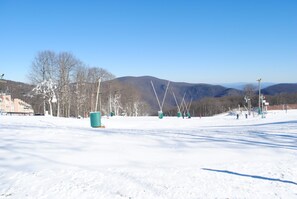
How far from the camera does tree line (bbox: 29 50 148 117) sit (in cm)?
4603

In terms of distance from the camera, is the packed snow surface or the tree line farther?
the tree line

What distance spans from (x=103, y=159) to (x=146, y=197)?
103 inches

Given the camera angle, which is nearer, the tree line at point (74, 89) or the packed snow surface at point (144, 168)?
the packed snow surface at point (144, 168)

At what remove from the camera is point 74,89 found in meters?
55.0

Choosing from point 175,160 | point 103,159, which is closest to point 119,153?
point 103,159

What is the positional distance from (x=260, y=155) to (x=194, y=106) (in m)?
134

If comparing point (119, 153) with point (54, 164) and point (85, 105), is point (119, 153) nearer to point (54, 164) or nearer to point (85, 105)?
point (54, 164)

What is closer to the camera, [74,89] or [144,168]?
[144,168]

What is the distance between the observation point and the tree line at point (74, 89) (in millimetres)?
46031

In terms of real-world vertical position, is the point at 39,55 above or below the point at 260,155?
above

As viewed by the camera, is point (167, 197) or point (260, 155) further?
point (260, 155)

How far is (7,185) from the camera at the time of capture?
5.64 meters

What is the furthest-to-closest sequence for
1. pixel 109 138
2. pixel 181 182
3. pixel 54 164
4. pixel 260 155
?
pixel 109 138
pixel 260 155
pixel 54 164
pixel 181 182

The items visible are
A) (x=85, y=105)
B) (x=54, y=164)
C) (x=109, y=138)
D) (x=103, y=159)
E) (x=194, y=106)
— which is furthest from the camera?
(x=194, y=106)
